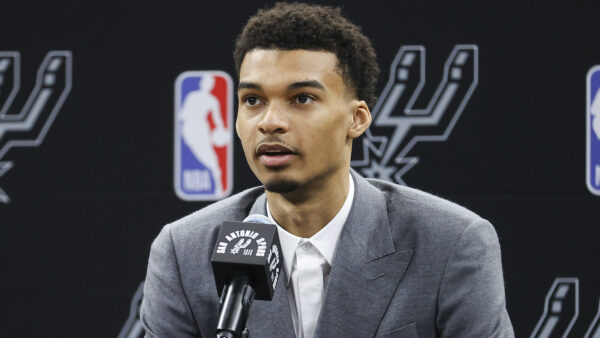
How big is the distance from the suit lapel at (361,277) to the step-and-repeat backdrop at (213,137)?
120 centimetres

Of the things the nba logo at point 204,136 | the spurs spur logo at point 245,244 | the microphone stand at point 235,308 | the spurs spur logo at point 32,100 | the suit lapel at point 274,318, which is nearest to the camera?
the microphone stand at point 235,308

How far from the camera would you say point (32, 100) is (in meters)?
3.00

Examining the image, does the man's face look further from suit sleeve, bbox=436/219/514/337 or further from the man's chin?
suit sleeve, bbox=436/219/514/337

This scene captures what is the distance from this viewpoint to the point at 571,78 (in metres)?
2.68

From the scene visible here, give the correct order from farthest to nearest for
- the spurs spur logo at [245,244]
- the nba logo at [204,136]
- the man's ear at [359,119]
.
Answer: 1. the nba logo at [204,136]
2. the man's ear at [359,119]
3. the spurs spur logo at [245,244]

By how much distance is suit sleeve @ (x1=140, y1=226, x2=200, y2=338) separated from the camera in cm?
155

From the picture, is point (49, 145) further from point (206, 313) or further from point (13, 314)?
point (206, 313)

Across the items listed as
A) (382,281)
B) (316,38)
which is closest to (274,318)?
(382,281)

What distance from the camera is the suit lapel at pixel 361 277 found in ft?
4.84

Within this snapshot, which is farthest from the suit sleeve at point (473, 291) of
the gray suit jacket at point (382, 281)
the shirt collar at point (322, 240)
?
the shirt collar at point (322, 240)

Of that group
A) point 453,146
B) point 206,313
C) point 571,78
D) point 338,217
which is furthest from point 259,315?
point 571,78

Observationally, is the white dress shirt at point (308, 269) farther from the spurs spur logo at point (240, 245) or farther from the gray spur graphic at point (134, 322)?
the gray spur graphic at point (134, 322)

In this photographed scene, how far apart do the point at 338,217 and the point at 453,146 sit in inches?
49.1

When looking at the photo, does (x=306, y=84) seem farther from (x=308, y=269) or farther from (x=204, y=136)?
(x=204, y=136)
